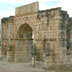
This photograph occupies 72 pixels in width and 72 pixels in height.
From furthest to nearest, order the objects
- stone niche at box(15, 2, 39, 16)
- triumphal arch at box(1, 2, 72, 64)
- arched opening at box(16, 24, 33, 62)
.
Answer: arched opening at box(16, 24, 33, 62) → stone niche at box(15, 2, 39, 16) → triumphal arch at box(1, 2, 72, 64)

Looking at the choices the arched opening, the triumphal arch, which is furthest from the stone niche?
the arched opening

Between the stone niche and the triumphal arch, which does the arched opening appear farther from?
the stone niche

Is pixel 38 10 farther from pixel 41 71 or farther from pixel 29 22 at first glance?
pixel 41 71

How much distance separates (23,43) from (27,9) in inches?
141

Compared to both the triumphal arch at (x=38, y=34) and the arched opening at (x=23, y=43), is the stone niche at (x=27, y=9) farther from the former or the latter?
the arched opening at (x=23, y=43)

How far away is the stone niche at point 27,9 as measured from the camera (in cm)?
1475

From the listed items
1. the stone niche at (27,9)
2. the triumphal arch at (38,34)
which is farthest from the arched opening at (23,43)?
Answer: the stone niche at (27,9)

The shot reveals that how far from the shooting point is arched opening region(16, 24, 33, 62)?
17.0 metres

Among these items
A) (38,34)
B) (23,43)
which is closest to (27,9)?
(38,34)

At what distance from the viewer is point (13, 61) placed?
56.3 ft

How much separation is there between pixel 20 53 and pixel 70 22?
20.7 feet

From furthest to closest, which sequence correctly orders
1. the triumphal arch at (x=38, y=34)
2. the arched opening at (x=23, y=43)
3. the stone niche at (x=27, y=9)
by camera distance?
the arched opening at (x=23, y=43) < the stone niche at (x=27, y=9) < the triumphal arch at (x=38, y=34)

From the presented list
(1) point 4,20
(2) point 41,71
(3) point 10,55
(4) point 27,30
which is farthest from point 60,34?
(1) point 4,20

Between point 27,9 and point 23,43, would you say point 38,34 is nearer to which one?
point 27,9
